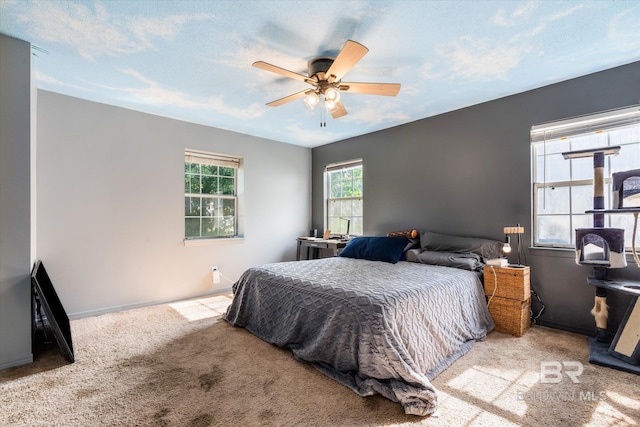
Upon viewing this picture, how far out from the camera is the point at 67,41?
2164 millimetres

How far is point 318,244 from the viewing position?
4.68 metres

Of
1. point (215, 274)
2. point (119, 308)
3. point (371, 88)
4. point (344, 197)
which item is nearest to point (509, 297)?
point (371, 88)

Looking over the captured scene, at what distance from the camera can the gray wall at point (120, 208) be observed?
3049 millimetres

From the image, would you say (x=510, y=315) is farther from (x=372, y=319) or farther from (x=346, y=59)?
(x=346, y=59)

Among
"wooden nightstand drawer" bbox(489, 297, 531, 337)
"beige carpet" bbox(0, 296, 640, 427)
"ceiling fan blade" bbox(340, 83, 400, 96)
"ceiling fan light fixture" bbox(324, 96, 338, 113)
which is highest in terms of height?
"ceiling fan blade" bbox(340, 83, 400, 96)

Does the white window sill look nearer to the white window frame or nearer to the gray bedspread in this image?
the white window frame

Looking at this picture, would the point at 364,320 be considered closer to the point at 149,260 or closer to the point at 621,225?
the point at 621,225

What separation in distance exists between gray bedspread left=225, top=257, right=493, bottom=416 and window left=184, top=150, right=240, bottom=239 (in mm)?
1593

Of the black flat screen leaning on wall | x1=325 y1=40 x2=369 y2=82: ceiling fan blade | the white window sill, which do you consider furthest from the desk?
the black flat screen leaning on wall

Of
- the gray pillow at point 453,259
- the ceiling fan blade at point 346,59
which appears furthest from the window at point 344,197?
the ceiling fan blade at point 346,59

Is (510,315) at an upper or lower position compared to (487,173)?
lower

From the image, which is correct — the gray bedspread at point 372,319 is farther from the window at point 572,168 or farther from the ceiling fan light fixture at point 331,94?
the ceiling fan light fixture at point 331,94

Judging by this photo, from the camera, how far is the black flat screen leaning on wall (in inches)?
86.9

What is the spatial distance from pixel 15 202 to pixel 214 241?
7.19 feet
